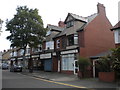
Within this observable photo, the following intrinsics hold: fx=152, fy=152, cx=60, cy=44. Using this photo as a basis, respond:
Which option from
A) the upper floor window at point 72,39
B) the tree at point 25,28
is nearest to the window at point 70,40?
the upper floor window at point 72,39

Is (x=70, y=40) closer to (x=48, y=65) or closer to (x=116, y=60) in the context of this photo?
(x=48, y=65)

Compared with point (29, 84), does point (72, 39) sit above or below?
above

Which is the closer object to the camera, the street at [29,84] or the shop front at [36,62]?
the street at [29,84]

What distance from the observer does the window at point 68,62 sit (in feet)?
77.2

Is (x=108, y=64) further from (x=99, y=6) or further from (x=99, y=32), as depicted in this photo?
(x=99, y=6)

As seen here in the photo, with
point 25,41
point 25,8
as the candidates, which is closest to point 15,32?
point 25,41

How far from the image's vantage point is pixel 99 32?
2438cm

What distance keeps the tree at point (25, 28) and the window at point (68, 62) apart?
21.2ft

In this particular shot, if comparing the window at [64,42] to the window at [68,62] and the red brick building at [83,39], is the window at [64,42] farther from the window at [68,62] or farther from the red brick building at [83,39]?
the window at [68,62]

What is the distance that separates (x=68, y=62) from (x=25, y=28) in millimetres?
9662

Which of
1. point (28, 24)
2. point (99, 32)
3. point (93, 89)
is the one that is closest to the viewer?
point (93, 89)

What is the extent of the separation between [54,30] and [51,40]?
2228mm

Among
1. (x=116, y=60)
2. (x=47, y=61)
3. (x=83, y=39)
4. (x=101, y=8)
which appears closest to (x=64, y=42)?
(x=83, y=39)

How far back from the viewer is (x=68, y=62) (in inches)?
961
